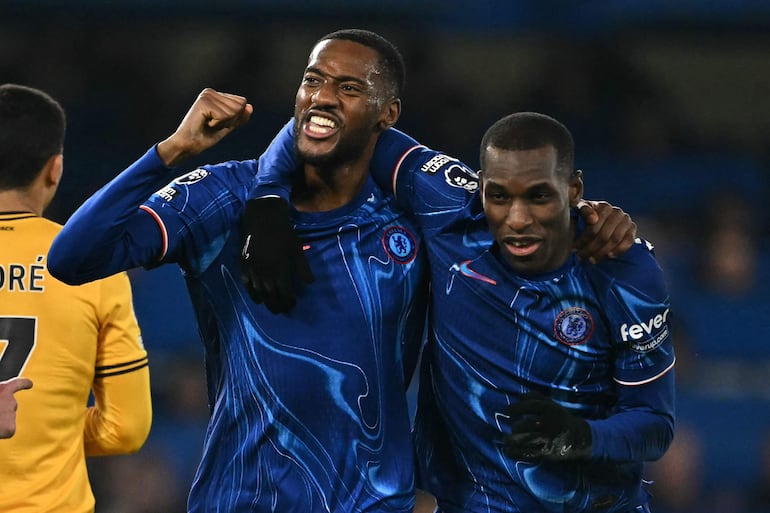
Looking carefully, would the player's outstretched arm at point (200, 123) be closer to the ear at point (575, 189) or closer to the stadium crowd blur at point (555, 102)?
the ear at point (575, 189)

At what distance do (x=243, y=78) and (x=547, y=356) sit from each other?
7943 mm

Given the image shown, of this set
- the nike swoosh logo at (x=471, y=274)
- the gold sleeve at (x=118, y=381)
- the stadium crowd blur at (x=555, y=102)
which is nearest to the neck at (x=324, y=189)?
the nike swoosh logo at (x=471, y=274)

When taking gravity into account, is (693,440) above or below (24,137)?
below

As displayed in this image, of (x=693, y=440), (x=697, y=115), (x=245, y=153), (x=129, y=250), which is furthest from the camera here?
(x=697, y=115)

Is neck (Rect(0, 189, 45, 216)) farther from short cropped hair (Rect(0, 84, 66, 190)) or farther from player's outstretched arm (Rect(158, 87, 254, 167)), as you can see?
player's outstretched arm (Rect(158, 87, 254, 167))

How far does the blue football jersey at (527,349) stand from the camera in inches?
150

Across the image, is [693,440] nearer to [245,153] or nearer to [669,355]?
[245,153]

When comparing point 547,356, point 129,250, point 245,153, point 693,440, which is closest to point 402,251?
point 547,356

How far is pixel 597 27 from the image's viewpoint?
37.2 ft

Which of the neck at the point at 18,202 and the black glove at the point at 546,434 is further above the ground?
the neck at the point at 18,202

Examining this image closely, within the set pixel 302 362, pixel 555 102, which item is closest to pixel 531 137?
pixel 302 362

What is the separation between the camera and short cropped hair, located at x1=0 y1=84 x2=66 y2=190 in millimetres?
4266

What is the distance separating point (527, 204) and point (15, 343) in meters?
1.62

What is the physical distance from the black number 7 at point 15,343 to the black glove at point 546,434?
4.95 ft
